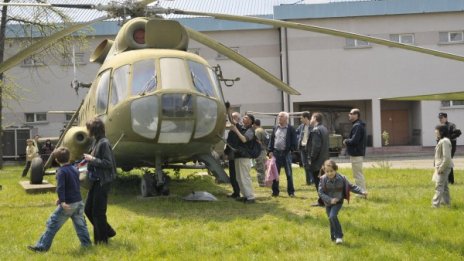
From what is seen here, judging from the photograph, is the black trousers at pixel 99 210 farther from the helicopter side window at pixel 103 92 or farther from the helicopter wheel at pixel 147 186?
the helicopter wheel at pixel 147 186

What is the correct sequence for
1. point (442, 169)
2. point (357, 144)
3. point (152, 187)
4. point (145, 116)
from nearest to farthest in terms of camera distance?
point (442, 169) < point (145, 116) < point (357, 144) < point (152, 187)

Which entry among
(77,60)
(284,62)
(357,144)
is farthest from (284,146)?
(77,60)

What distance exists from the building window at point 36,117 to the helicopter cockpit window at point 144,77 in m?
22.3

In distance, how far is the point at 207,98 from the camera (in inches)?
352

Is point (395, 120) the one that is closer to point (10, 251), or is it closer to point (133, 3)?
point (133, 3)

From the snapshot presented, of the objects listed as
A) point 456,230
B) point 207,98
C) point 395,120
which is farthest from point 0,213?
point 395,120

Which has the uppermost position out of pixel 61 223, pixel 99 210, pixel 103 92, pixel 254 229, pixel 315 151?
pixel 103 92

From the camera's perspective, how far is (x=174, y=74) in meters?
8.92

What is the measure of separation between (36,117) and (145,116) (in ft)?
76.4

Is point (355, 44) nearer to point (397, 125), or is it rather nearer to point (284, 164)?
point (397, 125)

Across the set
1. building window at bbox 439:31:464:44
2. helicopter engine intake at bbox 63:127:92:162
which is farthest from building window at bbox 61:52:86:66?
helicopter engine intake at bbox 63:127:92:162

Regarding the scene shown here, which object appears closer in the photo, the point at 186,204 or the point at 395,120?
the point at 186,204

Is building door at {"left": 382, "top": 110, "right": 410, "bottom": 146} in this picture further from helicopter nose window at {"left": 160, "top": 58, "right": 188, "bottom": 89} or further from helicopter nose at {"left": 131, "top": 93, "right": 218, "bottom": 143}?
helicopter nose at {"left": 131, "top": 93, "right": 218, "bottom": 143}

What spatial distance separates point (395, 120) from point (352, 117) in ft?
75.7
